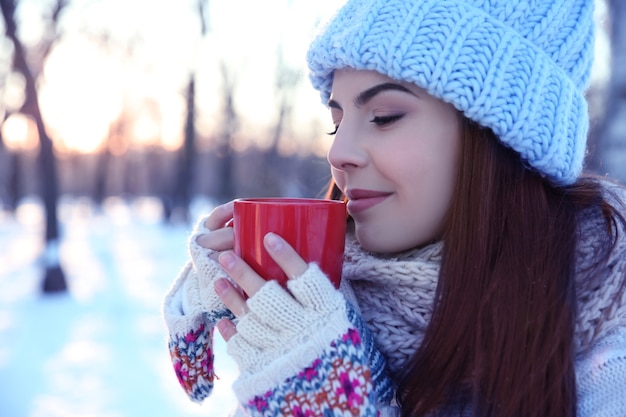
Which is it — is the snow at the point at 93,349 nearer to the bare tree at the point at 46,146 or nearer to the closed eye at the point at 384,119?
the bare tree at the point at 46,146

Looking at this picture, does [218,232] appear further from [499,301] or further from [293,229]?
[499,301]

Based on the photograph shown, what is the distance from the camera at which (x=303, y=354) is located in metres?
0.90

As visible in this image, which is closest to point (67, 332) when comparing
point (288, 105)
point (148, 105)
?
point (288, 105)

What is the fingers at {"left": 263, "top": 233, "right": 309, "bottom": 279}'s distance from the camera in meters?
0.95

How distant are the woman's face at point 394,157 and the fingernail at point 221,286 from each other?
32 centimetres

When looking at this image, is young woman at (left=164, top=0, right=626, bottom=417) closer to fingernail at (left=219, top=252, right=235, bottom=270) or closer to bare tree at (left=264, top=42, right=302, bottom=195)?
fingernail at (left=219, top=252, right=235, bottom=270)

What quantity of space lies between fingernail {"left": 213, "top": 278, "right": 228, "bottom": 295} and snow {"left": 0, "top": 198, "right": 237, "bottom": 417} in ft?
2.28

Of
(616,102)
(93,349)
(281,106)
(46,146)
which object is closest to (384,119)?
(93,349)

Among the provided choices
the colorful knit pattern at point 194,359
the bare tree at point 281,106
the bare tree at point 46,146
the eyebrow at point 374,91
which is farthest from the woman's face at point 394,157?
the bare tree at point 281,106

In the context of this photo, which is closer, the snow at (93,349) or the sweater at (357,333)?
the sweater at (357,333)

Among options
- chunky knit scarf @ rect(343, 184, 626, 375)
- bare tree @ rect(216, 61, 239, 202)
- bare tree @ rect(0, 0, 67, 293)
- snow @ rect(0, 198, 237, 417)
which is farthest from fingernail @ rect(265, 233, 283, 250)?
bare tree @ rect(216, 61, 239, 202)

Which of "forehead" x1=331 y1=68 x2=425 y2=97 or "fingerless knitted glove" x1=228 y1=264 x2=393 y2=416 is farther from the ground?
"forehead" x1=331 y1=68 x2=425 y2=97

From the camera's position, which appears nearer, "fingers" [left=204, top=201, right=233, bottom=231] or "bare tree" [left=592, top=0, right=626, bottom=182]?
"fingers" [left=204, top=201, right=233, bottom=231]

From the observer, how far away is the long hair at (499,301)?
954 mm
